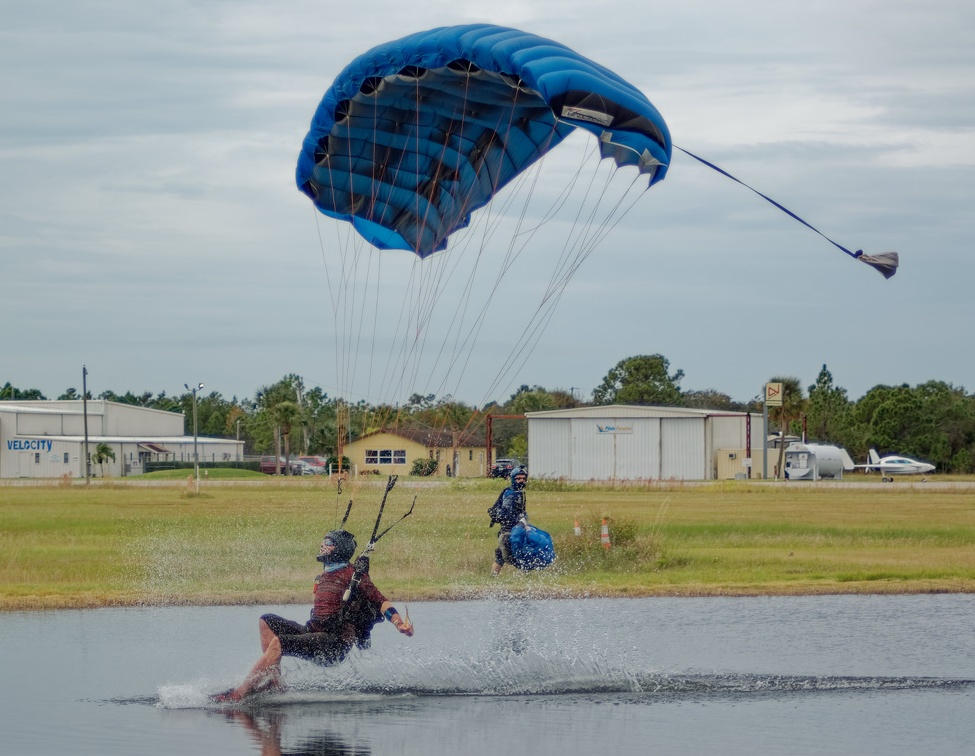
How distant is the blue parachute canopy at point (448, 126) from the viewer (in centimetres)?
1387

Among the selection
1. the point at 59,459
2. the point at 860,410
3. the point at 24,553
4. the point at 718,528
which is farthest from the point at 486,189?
the point at 860,410

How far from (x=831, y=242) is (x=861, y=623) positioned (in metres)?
6.17

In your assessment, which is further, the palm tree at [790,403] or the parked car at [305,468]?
the parked car at [305,468]

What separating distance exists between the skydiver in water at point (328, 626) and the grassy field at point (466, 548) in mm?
739

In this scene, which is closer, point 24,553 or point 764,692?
point 764,692

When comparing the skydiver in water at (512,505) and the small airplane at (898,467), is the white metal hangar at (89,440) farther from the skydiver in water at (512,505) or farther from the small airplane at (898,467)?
the skydiver in water at (512,505)

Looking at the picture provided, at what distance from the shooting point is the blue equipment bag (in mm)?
19781

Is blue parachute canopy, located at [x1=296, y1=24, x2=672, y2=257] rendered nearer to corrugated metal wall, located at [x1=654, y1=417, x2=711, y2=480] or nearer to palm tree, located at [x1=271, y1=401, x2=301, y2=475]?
corrugated metal wall, located at [x1=654, y1=417, x2=711, y2=480]

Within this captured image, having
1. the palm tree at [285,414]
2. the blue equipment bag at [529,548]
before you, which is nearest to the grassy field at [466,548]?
the blue equipment bag at [529,548]

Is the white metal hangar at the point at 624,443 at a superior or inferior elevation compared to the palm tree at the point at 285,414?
inferior

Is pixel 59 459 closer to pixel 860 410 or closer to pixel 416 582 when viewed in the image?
pixel 860 410

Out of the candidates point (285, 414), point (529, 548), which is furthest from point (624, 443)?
point (529, 548)

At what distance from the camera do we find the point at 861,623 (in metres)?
16.0

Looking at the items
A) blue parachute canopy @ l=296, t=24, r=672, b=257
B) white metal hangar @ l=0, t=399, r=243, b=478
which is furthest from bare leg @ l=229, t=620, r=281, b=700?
white metal hangar @ l=0, t=399, r=243, b=478
